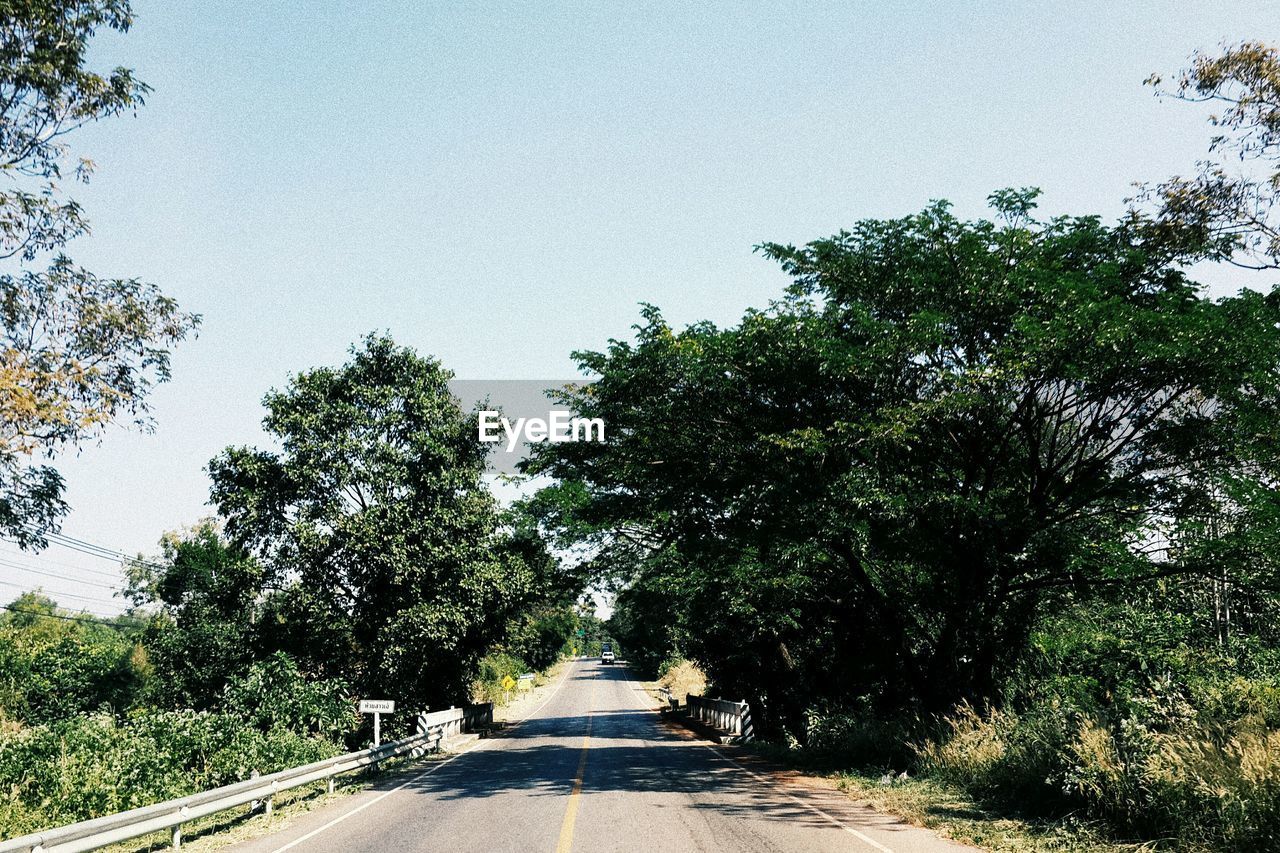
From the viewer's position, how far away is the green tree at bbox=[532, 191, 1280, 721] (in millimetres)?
13945

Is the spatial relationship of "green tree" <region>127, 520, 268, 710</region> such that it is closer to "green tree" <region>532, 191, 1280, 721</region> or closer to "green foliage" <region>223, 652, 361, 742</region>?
"green foliage" <region>223, 652, 361, 742</region>

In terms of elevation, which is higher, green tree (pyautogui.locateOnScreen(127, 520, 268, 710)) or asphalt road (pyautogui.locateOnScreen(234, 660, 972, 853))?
green tree (pyautogui.locateOnScreen(127, 520, 268, 710))

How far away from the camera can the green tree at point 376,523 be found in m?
26.6

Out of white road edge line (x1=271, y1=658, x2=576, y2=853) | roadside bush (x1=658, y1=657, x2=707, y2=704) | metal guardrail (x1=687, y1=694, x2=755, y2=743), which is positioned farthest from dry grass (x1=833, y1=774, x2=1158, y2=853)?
roadside bush (x1=658, y1=657, x2=707, y2=704)

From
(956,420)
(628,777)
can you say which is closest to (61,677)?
(628,777)

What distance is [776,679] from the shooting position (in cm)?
3120

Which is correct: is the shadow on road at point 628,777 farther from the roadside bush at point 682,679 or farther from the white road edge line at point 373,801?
the roadside bush at point 682,679

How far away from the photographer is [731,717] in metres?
28.7

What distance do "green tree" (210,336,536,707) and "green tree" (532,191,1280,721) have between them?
8.30 meters

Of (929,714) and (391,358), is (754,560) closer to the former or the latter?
(929,714)

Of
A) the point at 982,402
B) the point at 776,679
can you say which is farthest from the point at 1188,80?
the point at 776,679

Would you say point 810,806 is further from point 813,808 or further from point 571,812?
point 571,812

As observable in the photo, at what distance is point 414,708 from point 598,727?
8000 millimetres

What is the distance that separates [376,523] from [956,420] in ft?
59.2
